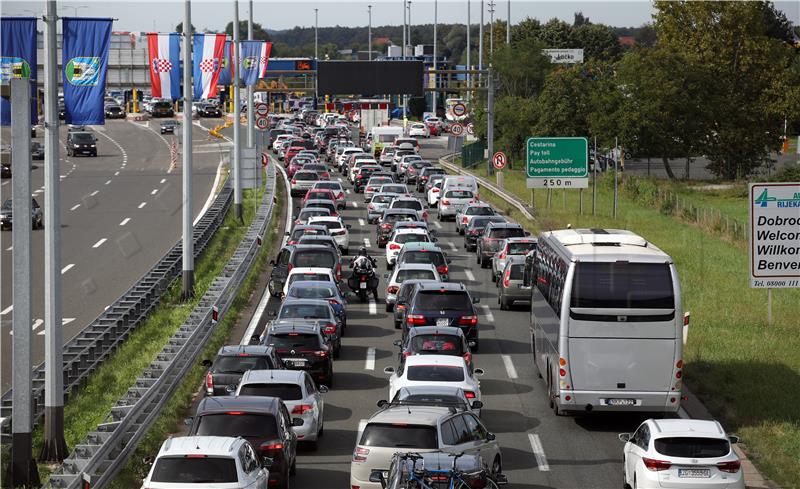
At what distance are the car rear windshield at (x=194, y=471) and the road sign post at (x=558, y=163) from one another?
43.1m

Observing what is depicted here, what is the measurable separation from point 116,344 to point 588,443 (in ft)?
40.0

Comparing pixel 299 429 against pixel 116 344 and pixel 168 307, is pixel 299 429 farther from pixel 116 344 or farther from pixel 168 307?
pixel 168 307

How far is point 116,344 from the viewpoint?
100ft

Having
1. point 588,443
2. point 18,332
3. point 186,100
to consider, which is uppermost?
point 186,100

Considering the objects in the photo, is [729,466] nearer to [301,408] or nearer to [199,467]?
[301,408]

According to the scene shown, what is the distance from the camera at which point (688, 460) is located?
18.2m

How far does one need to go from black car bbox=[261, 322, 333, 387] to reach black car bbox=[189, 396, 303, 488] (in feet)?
25.7

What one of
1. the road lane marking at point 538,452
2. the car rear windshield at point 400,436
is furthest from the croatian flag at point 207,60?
the car rear windshield at point 400,436

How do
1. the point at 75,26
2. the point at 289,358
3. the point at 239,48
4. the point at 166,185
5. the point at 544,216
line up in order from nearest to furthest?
the point at 75,26 < the point at 289,358 < the point at 239,48 < the point at 544,216 < the point at 166,185

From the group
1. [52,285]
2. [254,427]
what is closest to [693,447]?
[254,427]

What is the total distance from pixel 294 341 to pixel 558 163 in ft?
108

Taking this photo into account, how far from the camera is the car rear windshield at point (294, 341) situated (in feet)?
89.2

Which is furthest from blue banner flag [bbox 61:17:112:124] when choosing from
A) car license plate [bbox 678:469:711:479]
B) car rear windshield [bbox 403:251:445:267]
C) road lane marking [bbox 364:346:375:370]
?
car rear windshield [bbox 403:251:445:267]

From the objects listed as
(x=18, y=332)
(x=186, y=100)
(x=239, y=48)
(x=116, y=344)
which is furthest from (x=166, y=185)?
(x=18, y=332)
